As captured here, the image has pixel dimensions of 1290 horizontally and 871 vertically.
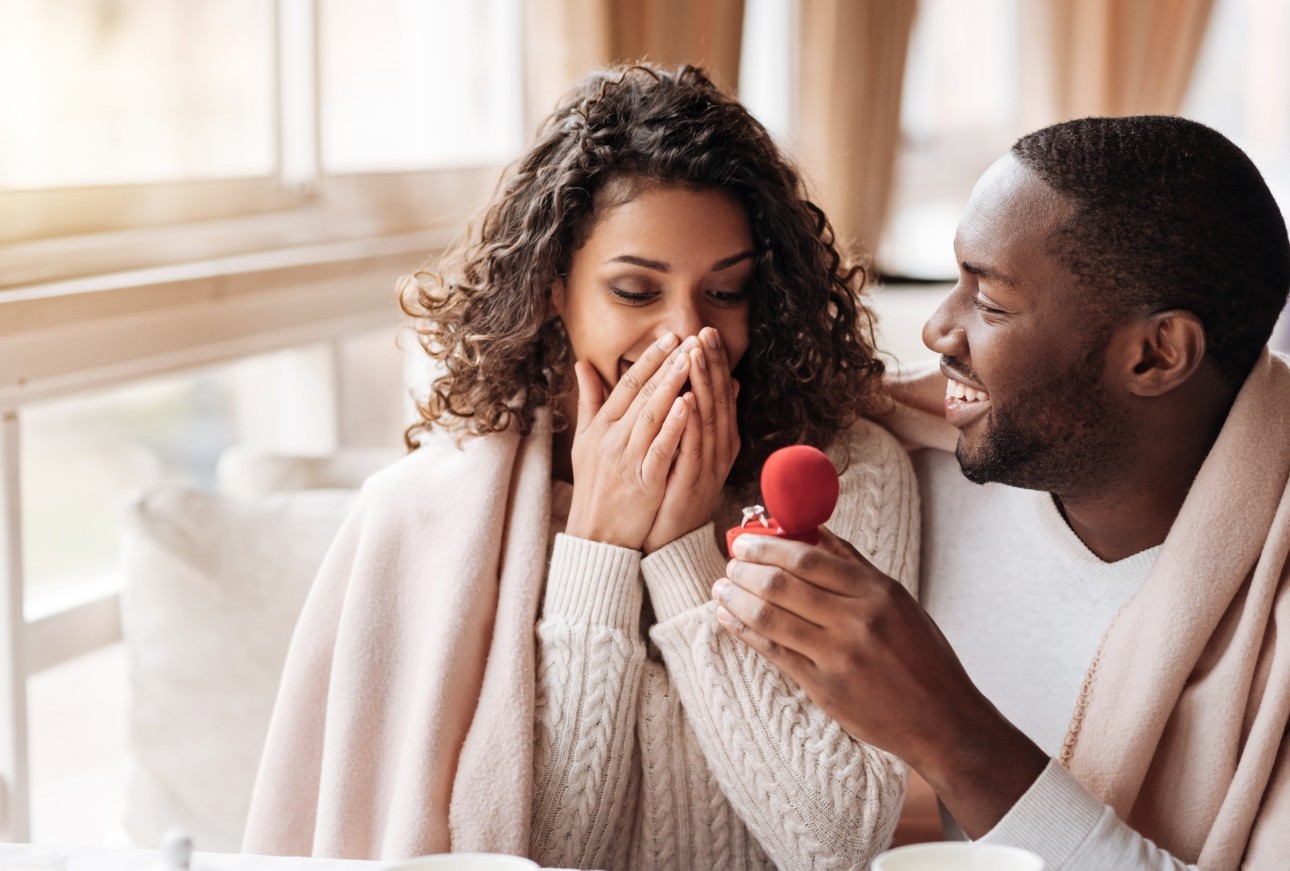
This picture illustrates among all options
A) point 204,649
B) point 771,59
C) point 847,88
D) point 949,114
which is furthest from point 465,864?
point 949,114

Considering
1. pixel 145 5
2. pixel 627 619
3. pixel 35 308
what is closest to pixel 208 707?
pixel 35 308

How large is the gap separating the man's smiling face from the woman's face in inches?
8.7

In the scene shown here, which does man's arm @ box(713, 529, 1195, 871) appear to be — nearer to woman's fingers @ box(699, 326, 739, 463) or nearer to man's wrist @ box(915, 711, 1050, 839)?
man's wrist @ box(915, 711, 1050, 839)

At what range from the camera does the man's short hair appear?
4.30 feet

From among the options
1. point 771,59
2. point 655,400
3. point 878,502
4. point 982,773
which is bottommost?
point 982,773

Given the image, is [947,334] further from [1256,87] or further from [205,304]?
[1256,87]

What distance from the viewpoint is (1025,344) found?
1360mm

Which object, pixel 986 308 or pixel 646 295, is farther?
pixel 646 295

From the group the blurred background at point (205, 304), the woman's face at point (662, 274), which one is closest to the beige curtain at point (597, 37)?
the blurred background at point (205, 304)

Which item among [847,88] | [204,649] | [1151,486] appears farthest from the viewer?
[847,88]

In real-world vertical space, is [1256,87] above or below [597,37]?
below

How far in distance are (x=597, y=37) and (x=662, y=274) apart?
1360 millimetres

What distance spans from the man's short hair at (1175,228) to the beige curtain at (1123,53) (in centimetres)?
260

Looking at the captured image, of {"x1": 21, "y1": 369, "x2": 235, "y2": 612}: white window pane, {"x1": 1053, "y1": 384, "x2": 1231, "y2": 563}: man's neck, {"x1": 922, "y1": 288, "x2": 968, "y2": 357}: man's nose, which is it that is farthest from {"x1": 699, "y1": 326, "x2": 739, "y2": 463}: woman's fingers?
{"x1": 21, "y1": 369, "x2": 235, "y2": 612}: white window pane
